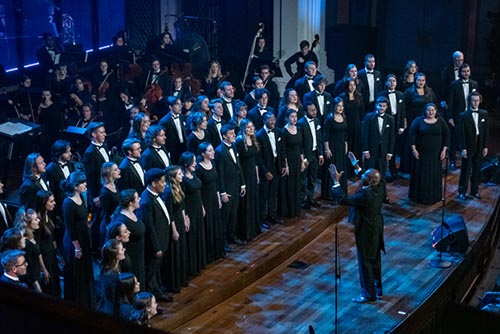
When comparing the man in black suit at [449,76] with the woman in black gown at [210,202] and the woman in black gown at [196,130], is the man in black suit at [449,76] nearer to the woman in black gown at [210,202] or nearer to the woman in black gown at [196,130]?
the woman in black gown at [196,130]

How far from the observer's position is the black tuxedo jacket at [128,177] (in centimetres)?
707

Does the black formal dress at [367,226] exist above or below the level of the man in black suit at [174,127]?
below

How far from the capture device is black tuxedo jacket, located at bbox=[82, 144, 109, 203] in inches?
289

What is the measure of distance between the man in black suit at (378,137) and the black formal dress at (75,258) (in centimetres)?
393

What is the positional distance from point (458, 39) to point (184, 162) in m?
8.58

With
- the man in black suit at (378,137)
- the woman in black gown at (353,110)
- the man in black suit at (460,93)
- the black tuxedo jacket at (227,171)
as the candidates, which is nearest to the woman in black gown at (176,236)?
the black tuxedo jacket at (227,171)

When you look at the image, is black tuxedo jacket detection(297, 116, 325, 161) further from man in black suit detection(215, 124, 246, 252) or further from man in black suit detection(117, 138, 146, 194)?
man in black suit detection(117, 138, 146, 194)

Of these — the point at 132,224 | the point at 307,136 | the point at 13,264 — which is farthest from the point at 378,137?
the point at 13,264

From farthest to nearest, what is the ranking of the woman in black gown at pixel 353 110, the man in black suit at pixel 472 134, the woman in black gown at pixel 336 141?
the woman in black gown at pixel 353 110 < the man in black suit at pixel 472 134 < the woman in black gown at pixel 336 141

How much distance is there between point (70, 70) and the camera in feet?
35.3

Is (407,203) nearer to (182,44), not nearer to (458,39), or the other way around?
(182,44)

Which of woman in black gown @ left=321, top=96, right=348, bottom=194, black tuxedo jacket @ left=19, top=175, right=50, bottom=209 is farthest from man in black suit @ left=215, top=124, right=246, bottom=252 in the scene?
black tuxedo jacket @ left=19, top=175, right=50, bottom=209

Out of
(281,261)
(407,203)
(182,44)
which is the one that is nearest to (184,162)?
(281,261)

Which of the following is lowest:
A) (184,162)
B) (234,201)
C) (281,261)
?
(281,261)
